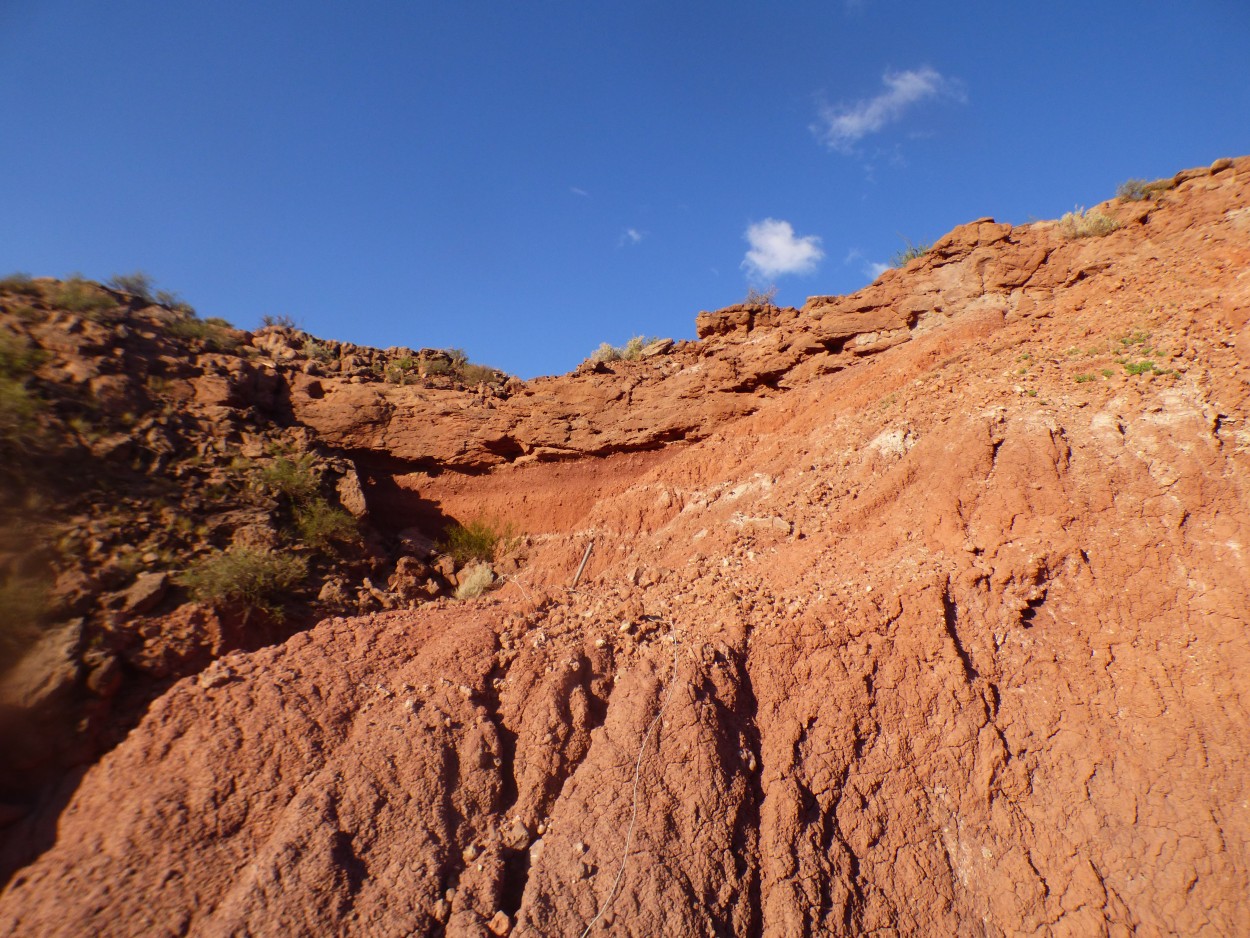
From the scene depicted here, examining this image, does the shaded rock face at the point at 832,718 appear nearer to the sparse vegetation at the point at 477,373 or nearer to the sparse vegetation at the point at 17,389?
the sparse vegetation at the point at 17,389

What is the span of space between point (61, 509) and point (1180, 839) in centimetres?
923

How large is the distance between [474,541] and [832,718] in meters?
5.50

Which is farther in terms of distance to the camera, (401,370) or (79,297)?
(401,370)

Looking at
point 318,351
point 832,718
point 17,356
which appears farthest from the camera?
point 318,351

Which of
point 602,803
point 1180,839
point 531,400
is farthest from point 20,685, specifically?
point 1180,839

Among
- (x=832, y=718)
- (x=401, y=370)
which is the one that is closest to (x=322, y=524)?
(x=401, y=370)

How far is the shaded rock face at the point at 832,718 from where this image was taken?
3.82 m

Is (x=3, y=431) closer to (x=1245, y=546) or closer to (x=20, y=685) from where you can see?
Answer: (x=20, y=685)

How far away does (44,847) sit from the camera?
12.0 feet

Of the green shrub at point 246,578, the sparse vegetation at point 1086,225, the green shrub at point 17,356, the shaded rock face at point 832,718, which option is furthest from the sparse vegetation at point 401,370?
the sparse vegetation at point 1086,225

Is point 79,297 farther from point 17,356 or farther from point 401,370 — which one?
point 401,370

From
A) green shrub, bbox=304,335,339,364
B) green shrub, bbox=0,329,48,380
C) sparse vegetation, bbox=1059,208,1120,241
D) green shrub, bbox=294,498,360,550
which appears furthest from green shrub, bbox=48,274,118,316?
sparse vegetation, bbox=1059,208,1120,241

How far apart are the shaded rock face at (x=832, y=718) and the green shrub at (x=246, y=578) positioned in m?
0.95

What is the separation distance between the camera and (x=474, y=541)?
890cm
